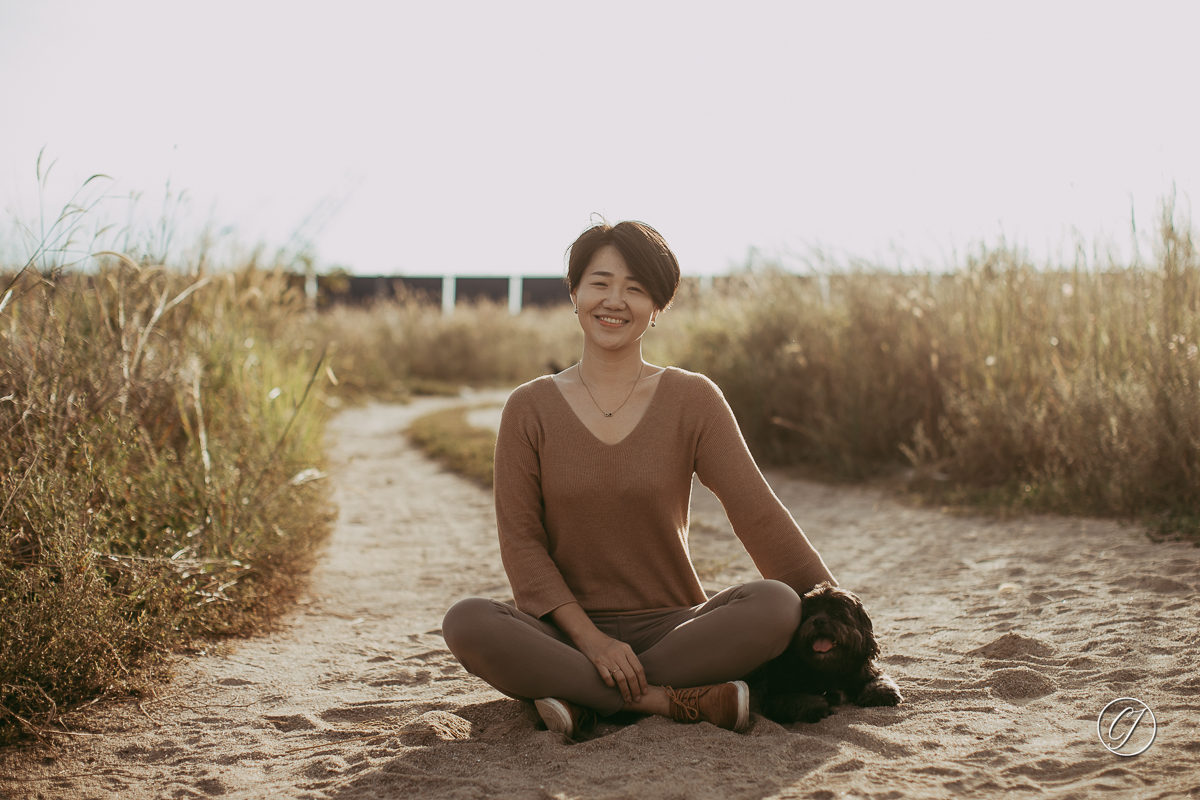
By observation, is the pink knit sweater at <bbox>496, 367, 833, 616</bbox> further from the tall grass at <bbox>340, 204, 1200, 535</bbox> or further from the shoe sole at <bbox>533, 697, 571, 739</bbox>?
the tall grass at <bbox>340, 204, 1200, 535</bbox>

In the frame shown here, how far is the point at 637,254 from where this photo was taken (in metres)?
2.44

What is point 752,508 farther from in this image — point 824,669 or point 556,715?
point 556,715

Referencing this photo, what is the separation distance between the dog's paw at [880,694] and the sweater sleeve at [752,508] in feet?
1.01

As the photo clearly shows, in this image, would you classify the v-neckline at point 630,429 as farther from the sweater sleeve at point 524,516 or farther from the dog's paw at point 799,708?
the dog's paw at point 799,708

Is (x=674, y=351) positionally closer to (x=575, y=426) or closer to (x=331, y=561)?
(x=331, y=561)

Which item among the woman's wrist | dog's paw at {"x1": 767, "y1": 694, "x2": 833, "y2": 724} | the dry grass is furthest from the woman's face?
the dry grass

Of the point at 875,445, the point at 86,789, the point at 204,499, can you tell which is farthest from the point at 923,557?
the point at 86,789

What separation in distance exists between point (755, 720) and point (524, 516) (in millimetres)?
844

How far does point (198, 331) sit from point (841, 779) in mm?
4121

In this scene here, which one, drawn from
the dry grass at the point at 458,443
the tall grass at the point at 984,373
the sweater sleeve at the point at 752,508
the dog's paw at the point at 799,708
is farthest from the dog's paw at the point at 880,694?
the dry grass at the point at 458,443

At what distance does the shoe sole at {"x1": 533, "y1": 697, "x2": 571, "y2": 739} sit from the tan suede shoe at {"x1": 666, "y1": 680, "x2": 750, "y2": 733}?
0.93 feet

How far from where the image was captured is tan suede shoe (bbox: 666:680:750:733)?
225 cm

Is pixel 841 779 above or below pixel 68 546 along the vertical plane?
below

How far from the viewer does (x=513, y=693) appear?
237 centimetres
